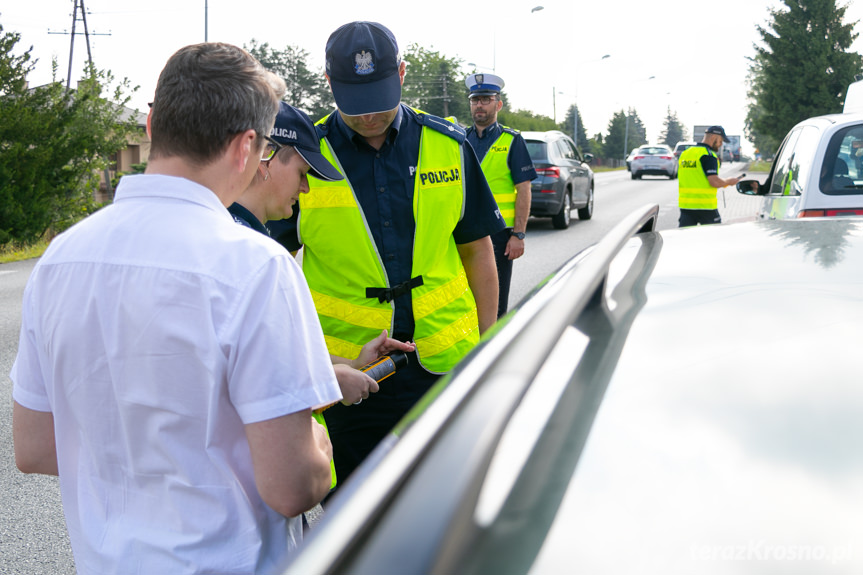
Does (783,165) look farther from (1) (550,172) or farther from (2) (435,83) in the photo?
(2) (435,83)

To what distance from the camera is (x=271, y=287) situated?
1271 mm

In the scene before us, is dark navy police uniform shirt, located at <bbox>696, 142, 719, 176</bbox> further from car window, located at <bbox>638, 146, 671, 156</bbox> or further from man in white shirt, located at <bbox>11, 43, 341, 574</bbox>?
car window, located at <bbox>638, 146, 671, 156</bbox>

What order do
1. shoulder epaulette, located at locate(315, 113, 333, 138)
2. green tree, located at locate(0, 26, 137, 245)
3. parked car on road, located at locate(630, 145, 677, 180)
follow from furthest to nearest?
1. parked car on road, located at locate(630, 145, 677, 180)
2. green tree, located at locate(0, 26, 137, 245)
3. shoulder epaulette, located at locate(315, 113, 333, 138)

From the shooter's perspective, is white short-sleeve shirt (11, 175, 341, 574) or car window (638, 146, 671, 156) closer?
white short-sleeve shirt (11, 175, 341, 574)

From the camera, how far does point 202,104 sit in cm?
137

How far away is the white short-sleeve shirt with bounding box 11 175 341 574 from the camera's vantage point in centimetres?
126

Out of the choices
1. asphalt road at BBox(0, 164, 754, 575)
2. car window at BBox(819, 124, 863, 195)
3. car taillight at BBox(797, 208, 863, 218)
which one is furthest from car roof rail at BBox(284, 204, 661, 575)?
car window at BBox(819, 124, 863, 195)

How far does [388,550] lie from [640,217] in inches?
52.9

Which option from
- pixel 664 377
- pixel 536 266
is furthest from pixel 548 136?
pixel 664 377

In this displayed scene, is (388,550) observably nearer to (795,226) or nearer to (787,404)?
(787,404)

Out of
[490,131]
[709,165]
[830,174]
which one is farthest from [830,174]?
[709,165]

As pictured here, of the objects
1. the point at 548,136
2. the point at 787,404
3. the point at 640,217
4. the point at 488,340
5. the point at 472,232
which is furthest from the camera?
the point at 548,136

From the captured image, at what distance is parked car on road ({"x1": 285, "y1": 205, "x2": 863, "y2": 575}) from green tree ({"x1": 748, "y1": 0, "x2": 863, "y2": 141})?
5351cm

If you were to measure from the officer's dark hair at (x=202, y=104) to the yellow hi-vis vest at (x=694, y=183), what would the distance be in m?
7.29
